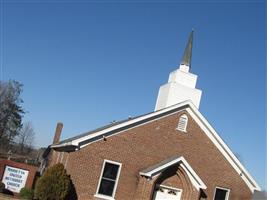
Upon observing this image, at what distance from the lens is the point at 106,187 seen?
25500 mm

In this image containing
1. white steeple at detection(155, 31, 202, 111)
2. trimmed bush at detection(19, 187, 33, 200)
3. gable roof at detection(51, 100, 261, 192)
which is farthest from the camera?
white steeple at detection(155, 31, 202, 111)

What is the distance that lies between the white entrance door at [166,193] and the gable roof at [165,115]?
3.64m

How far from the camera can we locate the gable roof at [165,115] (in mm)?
24938

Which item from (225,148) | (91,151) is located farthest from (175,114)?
(91,151)

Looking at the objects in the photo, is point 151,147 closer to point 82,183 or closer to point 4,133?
point 82,183

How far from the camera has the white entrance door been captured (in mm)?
25984

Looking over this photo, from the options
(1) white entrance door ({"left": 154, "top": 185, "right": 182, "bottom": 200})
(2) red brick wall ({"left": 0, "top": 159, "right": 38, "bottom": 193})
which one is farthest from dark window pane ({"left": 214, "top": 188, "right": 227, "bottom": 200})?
(2) red brick wall ({"left": 0, "top": 159, "right": 38, "bottom": 193})

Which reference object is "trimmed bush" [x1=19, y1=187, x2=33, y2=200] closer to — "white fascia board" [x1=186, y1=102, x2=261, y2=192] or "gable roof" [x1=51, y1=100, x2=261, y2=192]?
"gable roof" [x1=51, y1=100, x2=261, y2=192]

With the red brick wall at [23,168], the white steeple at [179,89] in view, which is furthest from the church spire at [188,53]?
the red brick wall at [23,168]

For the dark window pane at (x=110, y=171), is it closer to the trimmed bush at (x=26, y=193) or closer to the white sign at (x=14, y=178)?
the trimmed bush at (x=26, y=193)

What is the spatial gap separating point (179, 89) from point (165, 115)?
3.89 meters

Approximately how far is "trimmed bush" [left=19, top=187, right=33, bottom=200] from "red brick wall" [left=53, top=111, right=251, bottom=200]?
5.16m

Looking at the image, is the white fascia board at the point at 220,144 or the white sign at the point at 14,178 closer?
the white fascia board at the point at 220,144

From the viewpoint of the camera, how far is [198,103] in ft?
101
